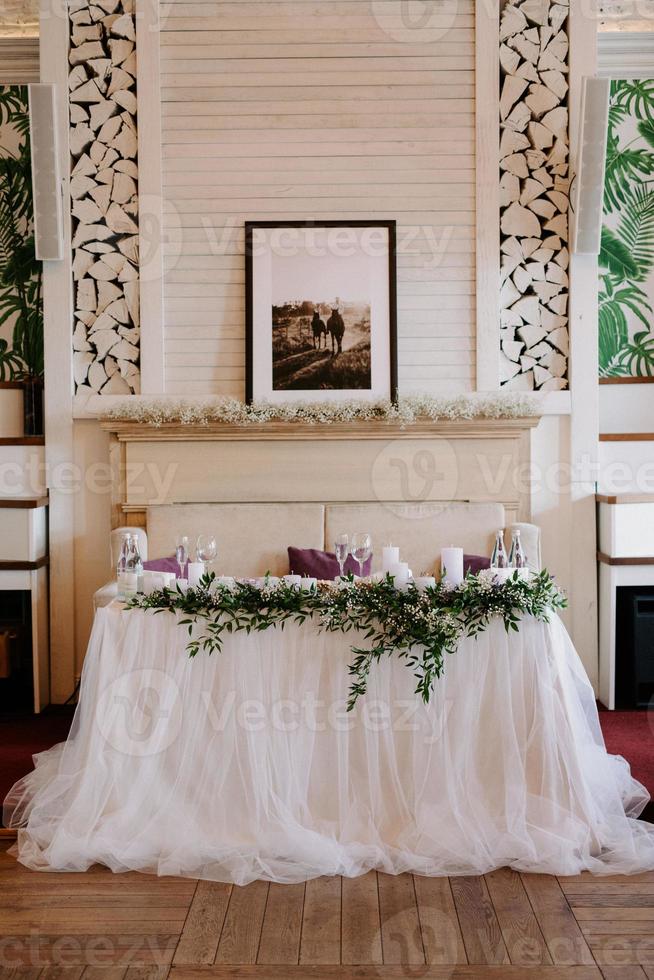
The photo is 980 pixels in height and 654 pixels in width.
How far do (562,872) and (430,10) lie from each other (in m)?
4.09

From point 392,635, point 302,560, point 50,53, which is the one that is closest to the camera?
point 392,635

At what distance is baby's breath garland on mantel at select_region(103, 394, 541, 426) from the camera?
4.49 meters

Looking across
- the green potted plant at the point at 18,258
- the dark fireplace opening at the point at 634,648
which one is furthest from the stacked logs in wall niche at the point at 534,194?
the green potted plant at the point at 18,258

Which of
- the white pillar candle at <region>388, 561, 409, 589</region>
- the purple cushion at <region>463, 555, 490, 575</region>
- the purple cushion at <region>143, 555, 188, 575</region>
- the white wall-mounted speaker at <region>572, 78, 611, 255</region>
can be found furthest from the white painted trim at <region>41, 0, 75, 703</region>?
the white wall-mounted speaker at <region>572, 78, 611, 255</region>

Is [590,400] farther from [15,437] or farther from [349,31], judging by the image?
[15,437]

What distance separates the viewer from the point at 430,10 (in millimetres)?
4594

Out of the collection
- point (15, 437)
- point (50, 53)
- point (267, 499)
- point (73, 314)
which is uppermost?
point (50, 53)

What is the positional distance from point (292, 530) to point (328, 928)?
7.58ft

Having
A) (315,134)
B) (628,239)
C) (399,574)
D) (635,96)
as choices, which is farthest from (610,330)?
(399,574)

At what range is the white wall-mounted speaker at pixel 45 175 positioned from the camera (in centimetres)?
446

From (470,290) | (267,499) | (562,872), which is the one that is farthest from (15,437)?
(562,872)

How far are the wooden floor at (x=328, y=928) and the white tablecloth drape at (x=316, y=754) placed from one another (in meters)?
0.14

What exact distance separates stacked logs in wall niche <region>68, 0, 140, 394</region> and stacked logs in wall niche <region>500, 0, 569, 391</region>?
1935 mm

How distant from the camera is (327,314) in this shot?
465 cm
